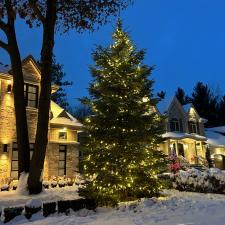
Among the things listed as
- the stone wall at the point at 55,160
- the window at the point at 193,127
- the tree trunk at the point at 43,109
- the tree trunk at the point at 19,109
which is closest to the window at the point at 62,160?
the stone wall at the point at 55,160

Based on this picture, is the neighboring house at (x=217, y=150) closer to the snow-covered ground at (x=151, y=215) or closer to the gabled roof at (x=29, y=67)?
the gabled roof at (x=29, y=67)

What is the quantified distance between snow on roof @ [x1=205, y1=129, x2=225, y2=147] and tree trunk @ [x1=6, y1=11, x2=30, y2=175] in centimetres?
3139

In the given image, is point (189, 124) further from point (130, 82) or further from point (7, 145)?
point (130, 82)

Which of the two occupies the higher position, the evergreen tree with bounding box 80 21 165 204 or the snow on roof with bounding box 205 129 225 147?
the snow on roof with bounding box 205 129 225 147

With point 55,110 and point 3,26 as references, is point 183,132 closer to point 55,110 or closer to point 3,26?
point 55,110

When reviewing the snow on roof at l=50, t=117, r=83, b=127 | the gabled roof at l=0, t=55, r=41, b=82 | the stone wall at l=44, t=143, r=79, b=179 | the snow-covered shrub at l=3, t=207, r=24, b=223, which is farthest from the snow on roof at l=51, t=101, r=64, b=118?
the snow-covered shrub at l=3, t=207, r=24, b=223

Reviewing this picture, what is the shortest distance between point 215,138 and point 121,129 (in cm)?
3526

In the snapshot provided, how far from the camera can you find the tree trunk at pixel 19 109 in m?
13.1

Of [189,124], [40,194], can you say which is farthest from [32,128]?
[189,124]

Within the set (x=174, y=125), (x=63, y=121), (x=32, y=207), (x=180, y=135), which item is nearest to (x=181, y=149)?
(x=180, y=135)

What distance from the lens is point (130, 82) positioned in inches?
482

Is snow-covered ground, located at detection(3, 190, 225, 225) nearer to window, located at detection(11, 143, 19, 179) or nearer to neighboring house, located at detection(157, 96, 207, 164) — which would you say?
window, located at detection(11, 143, 19, 179)

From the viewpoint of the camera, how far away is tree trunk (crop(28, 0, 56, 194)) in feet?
39.6

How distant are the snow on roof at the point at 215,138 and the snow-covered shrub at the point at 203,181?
85.0 feet
